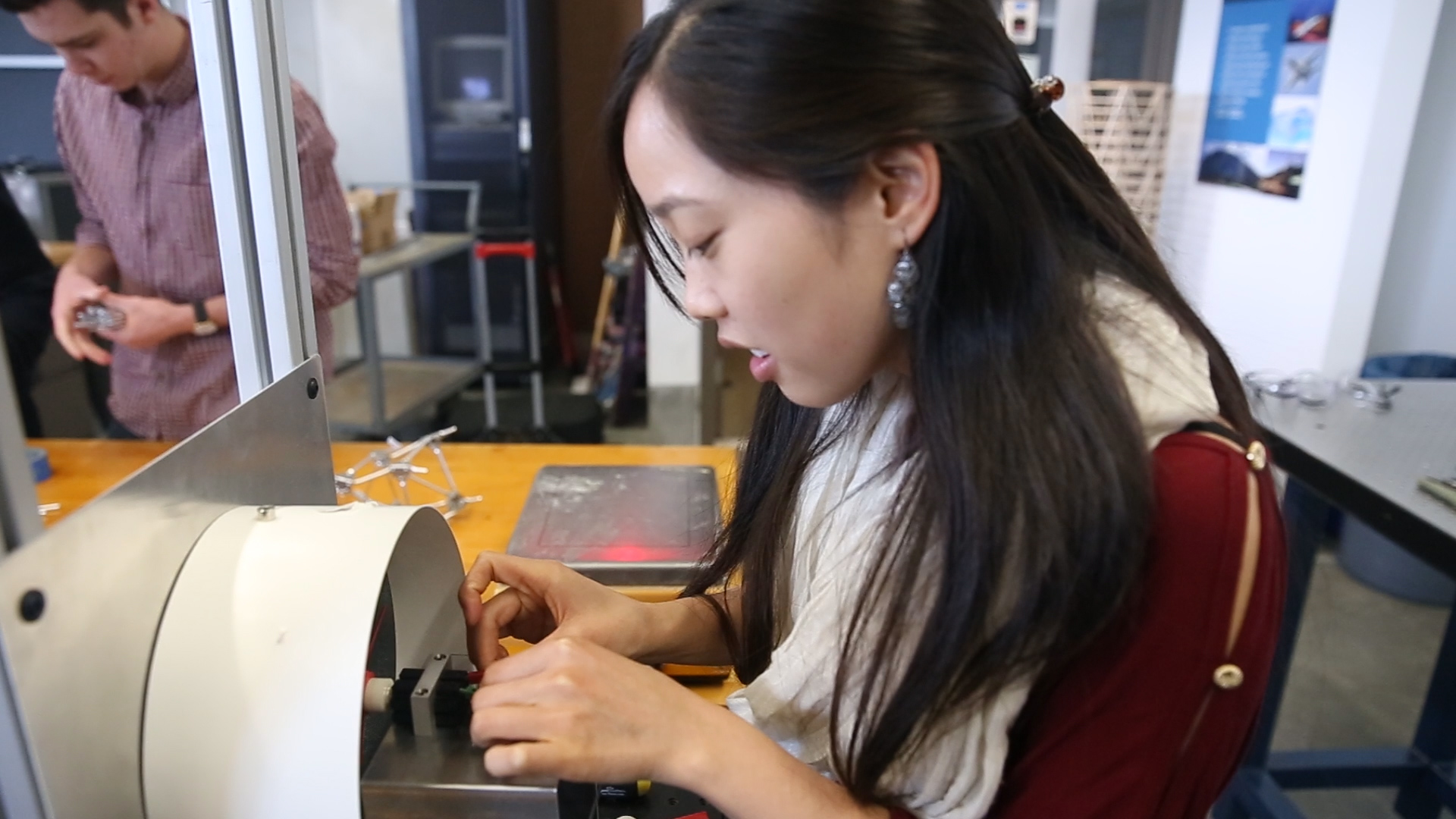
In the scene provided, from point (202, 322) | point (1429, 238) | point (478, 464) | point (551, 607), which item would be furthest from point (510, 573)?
point (1429, 238)

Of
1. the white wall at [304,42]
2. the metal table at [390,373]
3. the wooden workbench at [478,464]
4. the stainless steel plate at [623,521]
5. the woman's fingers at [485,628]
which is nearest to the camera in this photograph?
the woman's fingers at [485,628]

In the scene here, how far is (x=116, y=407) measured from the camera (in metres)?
1.48

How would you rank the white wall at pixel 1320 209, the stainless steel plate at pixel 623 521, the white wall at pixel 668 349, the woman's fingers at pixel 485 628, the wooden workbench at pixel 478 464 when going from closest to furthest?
1. the woman's fingers at pixel 485 628
2. the stainless steel plate at pixel 623 521
3. the wooden workbench at pixel 478 464
4. the white wall at pixel 1320 209
5. the white wall at pixel 668 349

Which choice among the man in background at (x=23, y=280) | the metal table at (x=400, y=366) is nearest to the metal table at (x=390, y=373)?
the metal table at (x=400, y=366)

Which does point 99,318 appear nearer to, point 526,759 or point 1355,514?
point 526,759

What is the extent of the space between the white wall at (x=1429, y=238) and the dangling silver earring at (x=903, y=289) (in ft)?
8.28

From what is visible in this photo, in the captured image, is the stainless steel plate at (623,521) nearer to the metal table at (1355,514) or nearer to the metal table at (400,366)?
the metal table at (1355,514)

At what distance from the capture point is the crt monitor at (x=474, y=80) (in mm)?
3533

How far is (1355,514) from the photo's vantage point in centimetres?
130

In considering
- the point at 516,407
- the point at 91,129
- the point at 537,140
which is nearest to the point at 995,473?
Answer: the point at 91,129

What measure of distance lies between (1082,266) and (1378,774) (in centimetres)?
155

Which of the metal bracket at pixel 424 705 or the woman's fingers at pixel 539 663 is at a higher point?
the woman's fingers at pixel 539 663

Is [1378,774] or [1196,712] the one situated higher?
[1196,712]

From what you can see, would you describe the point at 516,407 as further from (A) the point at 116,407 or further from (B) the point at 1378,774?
(B) the point at 1378,774
